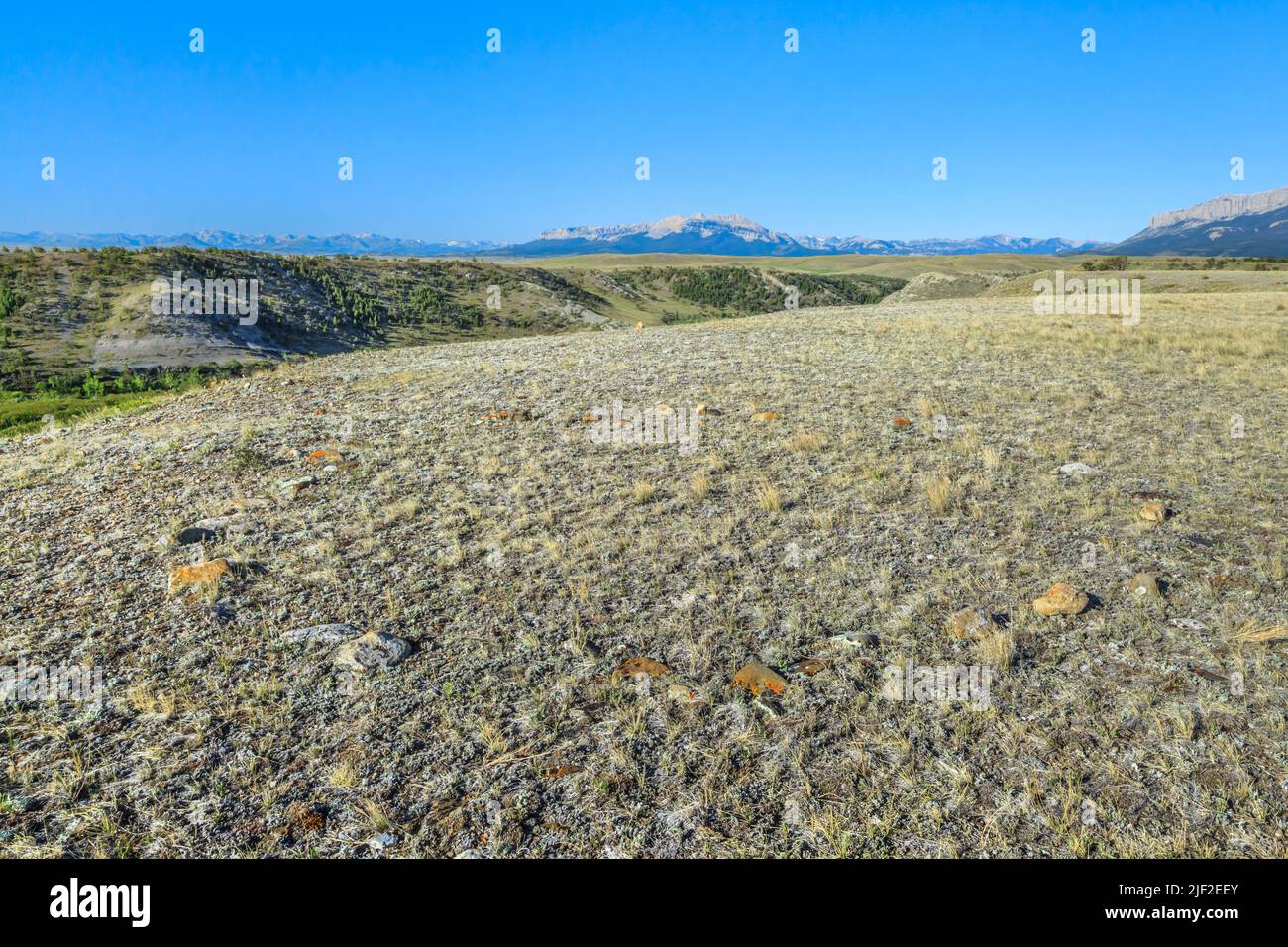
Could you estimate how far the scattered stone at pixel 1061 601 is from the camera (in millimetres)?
6867

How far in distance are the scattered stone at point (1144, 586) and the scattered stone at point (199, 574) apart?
A: 9747 millimetres

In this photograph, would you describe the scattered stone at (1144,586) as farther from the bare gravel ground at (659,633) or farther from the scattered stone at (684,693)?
the scattered stone at (684,693)

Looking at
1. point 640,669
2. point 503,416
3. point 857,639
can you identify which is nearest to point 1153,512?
point 857,639

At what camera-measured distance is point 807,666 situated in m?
6.20

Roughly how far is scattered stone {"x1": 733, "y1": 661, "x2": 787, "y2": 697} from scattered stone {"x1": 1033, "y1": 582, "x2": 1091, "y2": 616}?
2924 mm

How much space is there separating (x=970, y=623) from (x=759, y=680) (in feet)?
7.48

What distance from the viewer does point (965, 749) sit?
202 inches

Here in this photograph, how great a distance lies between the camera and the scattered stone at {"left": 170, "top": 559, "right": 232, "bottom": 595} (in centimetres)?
764

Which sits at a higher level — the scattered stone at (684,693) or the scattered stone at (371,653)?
the scattered stone at (371,653)

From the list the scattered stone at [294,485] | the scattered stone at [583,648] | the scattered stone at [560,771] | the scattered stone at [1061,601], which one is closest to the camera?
the scattered stone at [560,771]

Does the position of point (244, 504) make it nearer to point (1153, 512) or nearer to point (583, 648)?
point (583, 648)

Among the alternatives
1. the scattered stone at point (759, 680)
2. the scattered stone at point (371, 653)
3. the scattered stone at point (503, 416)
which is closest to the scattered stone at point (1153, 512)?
the scattered stone at point (759, 680)
